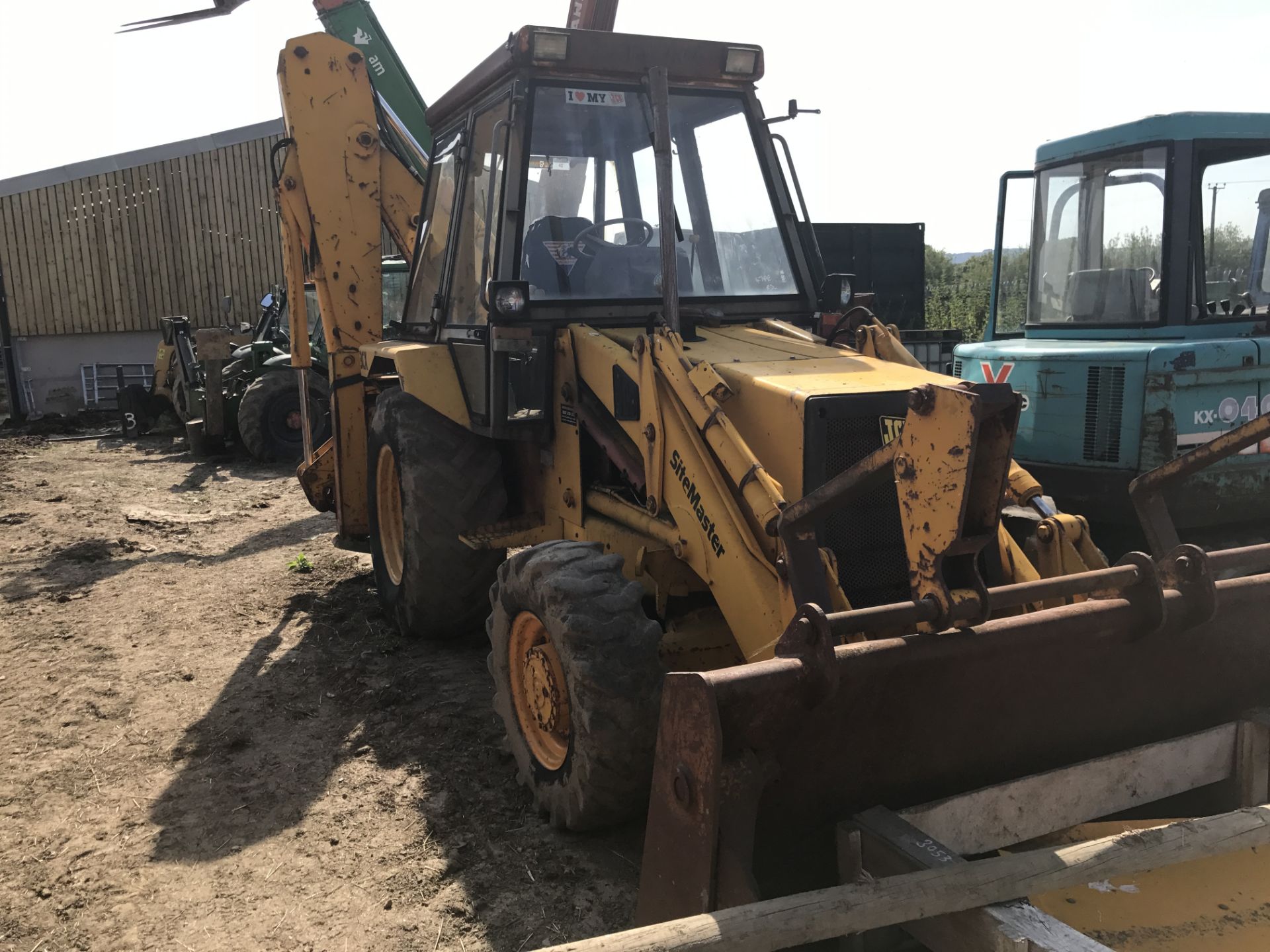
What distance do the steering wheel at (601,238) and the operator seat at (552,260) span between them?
23mm

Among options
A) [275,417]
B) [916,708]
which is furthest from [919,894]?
[275,417]

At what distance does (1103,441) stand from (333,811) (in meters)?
4.38

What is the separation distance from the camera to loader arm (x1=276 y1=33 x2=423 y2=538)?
6336 millimetres

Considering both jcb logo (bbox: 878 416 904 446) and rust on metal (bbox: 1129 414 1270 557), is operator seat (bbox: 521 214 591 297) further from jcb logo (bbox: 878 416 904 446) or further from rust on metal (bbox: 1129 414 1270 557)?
rust on metal (bbox: 1129 414 1270 557)

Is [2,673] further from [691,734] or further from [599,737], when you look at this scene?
[691,734]

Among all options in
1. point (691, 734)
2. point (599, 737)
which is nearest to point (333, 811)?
point (599, 737)

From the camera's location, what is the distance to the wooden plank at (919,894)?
208cm

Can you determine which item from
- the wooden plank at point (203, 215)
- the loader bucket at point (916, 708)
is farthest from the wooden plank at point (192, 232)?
the loader bucket at point (916, 708)

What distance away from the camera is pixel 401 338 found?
624cm

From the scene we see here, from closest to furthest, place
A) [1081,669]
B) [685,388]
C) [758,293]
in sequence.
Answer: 1. [1081,669]
2. [685,388]
3. [758,293]

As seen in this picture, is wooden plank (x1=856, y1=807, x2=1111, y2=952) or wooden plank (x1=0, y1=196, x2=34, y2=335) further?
wooden plank (x1=0, y1=196, x2=34, y2=335)

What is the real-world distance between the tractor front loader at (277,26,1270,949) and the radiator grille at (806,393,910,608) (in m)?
0.01

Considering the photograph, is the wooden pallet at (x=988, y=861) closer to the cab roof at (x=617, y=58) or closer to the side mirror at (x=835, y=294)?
the side mirror at (x=835, y=294)

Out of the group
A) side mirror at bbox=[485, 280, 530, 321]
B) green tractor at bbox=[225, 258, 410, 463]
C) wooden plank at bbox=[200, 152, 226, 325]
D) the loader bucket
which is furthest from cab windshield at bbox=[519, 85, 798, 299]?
wooden plank at bbox=[200, 152, 226, 325]
